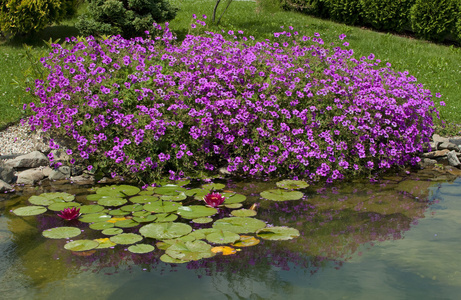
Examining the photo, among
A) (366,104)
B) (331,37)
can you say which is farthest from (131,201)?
(331,37)

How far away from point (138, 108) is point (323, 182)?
8.48 ft

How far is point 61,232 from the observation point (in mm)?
4320

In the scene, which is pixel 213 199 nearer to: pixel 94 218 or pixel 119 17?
pixel 94 218

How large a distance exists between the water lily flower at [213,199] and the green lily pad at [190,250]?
2.80 ft

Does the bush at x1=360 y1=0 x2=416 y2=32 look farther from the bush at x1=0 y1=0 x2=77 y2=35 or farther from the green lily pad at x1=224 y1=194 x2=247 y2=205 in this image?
the green lily pad at x1=224 y1=194 x2=247 y2=205

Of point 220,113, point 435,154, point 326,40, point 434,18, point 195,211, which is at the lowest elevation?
point 195,211

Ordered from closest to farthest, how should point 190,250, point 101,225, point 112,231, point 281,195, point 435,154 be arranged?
1. point 190,250
2. point 112,231
3. point 101,225
4. point 281,195
5. point 435,154

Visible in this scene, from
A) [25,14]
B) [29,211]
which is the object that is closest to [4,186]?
[29,211]

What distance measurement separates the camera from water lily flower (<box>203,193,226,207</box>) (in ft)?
16.2

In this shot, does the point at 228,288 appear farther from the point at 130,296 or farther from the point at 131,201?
the point at 131,201

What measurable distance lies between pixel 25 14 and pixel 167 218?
838cm

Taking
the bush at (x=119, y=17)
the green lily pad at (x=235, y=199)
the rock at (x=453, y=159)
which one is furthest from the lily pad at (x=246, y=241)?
the bush at (x=119, y=17)

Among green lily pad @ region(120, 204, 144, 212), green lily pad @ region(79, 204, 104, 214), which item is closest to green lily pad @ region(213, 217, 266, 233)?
green lily pad @ region(120, 204, 144, 212)

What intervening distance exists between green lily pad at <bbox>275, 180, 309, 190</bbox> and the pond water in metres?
0.58
